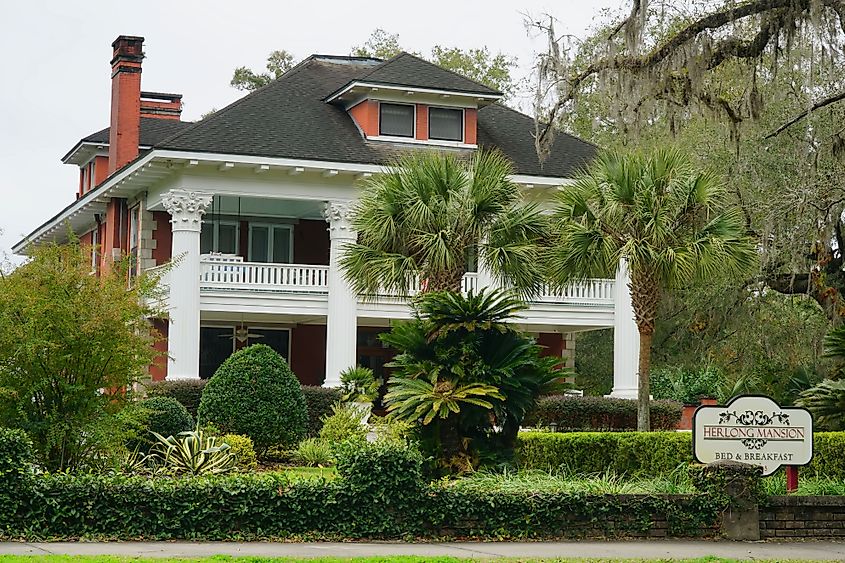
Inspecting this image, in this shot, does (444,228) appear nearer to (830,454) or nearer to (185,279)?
(830,454)

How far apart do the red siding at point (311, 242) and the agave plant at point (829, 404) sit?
17334mm

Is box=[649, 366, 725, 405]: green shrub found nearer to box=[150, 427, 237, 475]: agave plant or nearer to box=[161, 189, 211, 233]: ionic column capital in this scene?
box=[161, 189, 211, 233]: ionic column capital

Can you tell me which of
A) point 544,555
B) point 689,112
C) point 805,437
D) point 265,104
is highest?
point 265,104

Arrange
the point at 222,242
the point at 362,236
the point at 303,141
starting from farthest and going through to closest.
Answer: the point at 222,242 < the point at 303,141 < the point at 362,236

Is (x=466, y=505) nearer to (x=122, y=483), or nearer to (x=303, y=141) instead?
(x=122, y=483)

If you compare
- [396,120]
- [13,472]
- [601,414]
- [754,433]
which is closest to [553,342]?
[601,414]

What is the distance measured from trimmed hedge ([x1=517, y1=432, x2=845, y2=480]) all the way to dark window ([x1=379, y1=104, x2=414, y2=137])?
1395 cm

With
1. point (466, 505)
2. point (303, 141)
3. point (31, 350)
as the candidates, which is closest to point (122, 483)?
point (31, 350)

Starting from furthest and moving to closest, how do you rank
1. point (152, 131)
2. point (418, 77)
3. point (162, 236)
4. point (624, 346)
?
1. point (152, 131)
2. point (624, 346)
3. point (162, 236)
4. point (418, 77)

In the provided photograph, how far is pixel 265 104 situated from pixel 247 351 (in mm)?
10926

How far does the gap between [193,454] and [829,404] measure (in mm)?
10248

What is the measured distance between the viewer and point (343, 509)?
14414mm

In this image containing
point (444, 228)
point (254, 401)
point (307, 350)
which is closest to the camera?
point (444, 228)

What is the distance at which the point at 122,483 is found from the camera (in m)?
14.0
